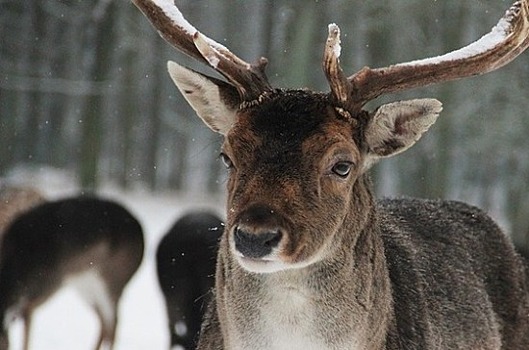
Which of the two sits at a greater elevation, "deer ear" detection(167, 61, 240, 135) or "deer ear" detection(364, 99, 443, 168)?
"deer ear" detection(167, 61, 240, 135)

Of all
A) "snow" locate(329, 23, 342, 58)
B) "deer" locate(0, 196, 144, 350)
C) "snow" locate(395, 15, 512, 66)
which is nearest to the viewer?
"snow" locate(329, 23, 342, 58)

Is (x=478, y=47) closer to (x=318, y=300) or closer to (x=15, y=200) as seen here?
(x=318, y=300)

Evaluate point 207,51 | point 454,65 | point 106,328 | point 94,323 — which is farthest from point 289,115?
point 94,323

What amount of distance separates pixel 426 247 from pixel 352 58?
54.2 feet

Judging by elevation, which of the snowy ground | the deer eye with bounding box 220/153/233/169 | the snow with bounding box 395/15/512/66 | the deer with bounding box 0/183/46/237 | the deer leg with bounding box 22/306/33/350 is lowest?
the snowy ground

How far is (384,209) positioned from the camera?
6402 millimetres

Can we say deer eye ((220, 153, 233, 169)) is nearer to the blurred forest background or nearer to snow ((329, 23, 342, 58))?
snow ((329, 23, 342, 58))

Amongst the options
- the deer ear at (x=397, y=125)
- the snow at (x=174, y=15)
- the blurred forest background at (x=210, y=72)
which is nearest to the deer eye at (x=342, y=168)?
the deer ear at (x=397, y=125)

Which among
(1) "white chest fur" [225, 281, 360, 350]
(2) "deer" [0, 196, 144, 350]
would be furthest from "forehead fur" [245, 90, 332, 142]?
(2) "deer" [0, 196, 144, 350]

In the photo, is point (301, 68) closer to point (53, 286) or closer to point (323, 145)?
point (53, 286)

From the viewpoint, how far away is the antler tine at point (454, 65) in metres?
5.15

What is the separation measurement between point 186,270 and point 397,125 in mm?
5453

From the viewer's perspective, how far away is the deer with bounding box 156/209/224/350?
391 inches

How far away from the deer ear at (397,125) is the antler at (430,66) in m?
0.11
